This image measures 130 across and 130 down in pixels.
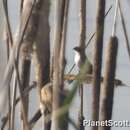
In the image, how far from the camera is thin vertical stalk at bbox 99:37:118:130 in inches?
46.6

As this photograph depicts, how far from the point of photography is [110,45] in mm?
1258

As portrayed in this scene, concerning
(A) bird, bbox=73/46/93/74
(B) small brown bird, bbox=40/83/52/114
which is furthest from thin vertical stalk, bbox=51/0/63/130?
(B) small brown bird, bbox=40/83/52/114

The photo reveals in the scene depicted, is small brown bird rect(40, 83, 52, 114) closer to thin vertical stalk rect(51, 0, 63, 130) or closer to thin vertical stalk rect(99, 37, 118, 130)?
thin vertical stalk rect(99, 37, 118, 130)

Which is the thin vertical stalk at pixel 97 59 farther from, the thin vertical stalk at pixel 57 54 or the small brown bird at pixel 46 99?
the thin vertical stalk at pixel 57 54

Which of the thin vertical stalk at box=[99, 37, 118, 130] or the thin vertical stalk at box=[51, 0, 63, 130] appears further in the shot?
the thin vertical stalk at box=[99, 37, 118, 130]

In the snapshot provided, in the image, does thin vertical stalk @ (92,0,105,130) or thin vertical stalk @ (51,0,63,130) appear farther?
thin vertical stalk @ (92,0,105,130)

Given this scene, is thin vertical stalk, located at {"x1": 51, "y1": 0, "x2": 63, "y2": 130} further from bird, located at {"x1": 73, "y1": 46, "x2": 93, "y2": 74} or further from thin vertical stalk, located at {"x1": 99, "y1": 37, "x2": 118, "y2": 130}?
thin vertical stalk, located at {"x1": 99, "y1": 37, "x2": 118, "y2": 130}

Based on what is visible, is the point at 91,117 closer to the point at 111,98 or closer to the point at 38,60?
the point at 111,98

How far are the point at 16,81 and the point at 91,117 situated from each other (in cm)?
23

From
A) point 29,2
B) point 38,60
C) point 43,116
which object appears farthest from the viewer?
point 43,116

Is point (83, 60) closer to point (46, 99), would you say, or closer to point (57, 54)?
point (46, 99)

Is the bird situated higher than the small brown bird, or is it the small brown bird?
the bird

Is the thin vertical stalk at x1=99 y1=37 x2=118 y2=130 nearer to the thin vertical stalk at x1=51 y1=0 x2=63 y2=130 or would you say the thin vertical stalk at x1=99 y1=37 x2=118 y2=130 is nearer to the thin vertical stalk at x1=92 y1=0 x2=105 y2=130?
the thin vertical stalk at x1=92 y1=0 x2=105 y2=130

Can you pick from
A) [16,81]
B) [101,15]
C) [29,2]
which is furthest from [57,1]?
[101,15]
